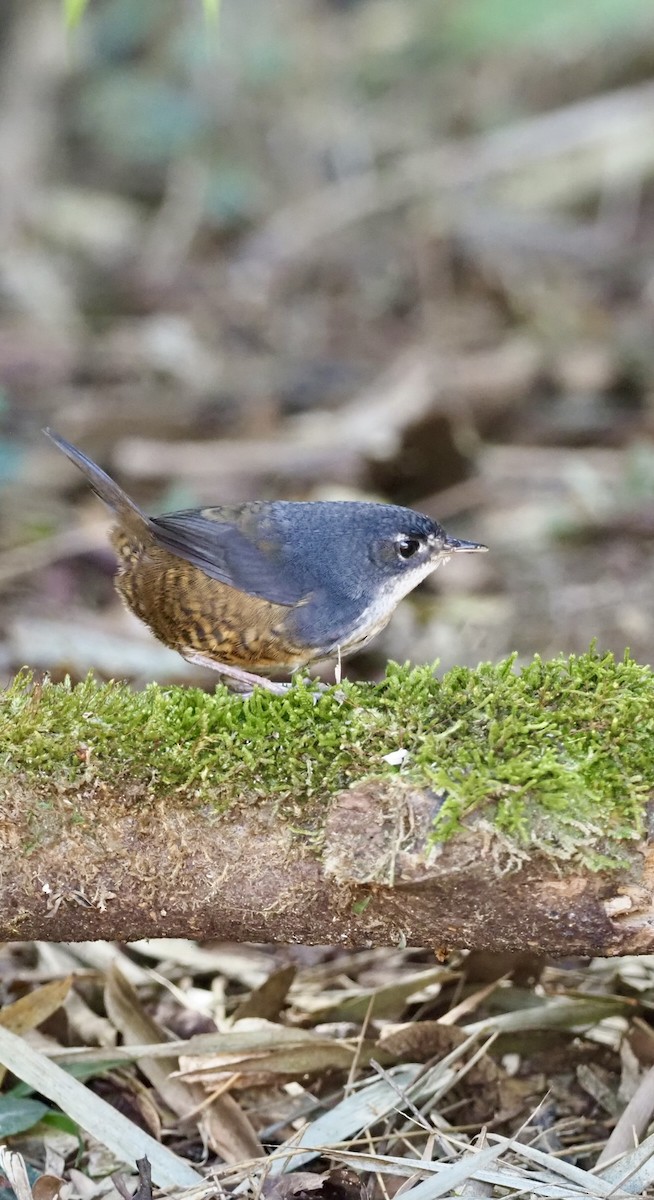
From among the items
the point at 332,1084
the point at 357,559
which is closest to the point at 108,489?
the point at 357,559

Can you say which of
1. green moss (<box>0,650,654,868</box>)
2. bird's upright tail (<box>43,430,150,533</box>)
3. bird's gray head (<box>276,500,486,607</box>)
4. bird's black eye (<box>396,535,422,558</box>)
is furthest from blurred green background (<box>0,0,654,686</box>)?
green moss (<box>0,650,654,868</box>)

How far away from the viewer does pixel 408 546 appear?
3514 mm

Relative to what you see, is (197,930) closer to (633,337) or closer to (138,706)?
(138,706)

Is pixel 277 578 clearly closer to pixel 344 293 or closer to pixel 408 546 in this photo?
pixel 408 546

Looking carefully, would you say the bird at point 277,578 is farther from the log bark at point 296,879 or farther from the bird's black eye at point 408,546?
the log bark at point 296,879

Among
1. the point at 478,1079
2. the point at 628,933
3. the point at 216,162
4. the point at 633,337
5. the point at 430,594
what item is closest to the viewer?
the point at 628,933

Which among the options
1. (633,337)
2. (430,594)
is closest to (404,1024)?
(430,594)

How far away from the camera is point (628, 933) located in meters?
2.50

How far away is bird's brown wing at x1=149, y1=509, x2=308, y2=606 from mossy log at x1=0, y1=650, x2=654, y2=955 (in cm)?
64

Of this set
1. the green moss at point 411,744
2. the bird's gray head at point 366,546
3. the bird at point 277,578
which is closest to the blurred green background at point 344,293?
the bird at point 277,578

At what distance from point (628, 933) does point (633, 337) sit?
27.6ft

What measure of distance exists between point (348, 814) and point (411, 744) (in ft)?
0.67

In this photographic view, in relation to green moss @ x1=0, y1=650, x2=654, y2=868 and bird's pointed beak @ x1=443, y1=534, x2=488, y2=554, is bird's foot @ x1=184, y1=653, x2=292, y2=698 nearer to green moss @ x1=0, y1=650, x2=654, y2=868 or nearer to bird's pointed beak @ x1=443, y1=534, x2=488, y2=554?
green moss @ x1=0, y1=650, x2=654, y2=868

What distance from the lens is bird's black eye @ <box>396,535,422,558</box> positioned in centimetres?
350
